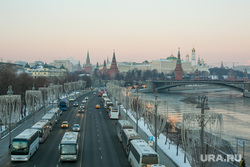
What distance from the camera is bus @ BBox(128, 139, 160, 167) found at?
18.9 metres

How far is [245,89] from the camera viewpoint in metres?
104

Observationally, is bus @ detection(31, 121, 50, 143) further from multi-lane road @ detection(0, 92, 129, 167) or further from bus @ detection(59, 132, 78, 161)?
bus @ detection(59, 132, 78, 161)

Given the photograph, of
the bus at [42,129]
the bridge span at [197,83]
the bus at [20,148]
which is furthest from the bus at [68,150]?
the bridge span at [197,83]

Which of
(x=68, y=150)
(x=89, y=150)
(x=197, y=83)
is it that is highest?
(x=197, y=83)

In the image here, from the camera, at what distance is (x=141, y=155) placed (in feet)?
62.8

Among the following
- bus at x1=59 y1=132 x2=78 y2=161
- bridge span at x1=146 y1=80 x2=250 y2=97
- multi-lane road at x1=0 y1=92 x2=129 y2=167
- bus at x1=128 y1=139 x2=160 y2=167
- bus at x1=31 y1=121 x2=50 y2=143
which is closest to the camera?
bus at x1=128 y1=139 x2=160 y2=167

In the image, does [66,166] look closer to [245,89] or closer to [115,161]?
[115,161]

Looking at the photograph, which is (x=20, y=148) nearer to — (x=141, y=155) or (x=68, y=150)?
(x=68, y=150)

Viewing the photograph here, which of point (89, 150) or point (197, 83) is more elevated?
point (197, 83)

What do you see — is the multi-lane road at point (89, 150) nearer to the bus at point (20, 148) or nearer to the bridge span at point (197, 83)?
the bus at point (20, 148)

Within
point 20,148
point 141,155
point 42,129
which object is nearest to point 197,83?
point 42,129

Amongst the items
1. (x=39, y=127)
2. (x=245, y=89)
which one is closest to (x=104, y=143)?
(x=39, y=127)

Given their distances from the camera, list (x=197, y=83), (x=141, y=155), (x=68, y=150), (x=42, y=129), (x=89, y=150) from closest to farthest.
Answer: (x=141, y=155) → (x=68, y=150) → (x=89, y=150) → (x=42, y=129) → (x=197, y=83)

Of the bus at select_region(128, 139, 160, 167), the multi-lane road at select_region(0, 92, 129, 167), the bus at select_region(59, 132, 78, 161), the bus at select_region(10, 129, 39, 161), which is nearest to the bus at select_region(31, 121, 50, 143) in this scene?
the multi-lane road at select_region(0, 92, 129, 167)
